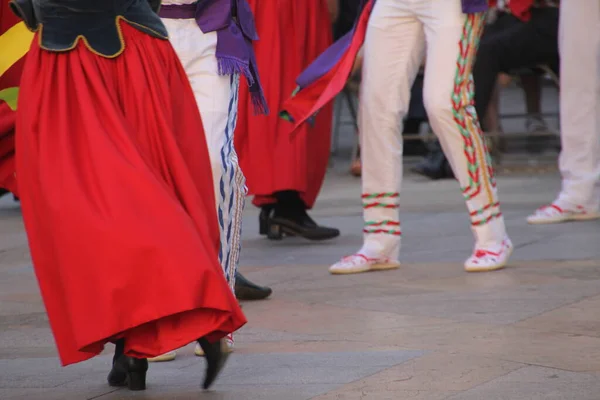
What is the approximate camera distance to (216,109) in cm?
459

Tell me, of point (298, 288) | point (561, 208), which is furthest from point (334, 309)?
point (561, 208)

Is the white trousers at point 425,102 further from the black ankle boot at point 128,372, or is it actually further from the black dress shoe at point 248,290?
the black ankle boot at point 128,372

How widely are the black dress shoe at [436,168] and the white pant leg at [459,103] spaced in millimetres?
3876

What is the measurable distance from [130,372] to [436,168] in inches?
243

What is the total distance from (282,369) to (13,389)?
885 mm

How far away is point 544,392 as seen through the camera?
3803 mm

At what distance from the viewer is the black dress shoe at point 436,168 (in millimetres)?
9969

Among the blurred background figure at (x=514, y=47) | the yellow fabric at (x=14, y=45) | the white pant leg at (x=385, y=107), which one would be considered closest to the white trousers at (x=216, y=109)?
the yellow fabric at (x=14, y=45)

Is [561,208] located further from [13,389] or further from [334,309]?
[13,389]

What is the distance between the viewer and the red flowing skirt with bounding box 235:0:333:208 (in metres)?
6.93

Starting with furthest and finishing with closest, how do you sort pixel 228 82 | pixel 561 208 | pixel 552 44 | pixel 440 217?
pixel 552 44 → pixel 440 217 → pixel 561 208 → pixel 228 82

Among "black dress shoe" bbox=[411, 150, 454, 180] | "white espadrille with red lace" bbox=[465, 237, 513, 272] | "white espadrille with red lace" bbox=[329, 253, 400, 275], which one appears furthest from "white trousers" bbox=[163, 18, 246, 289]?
"black dress shoe" bbox=[411, 150, 454, 180]

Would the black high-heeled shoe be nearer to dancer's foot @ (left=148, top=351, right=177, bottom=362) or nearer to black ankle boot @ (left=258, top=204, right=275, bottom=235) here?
dancer's foot @ (left=148, top=351, right=177, bottom=362)

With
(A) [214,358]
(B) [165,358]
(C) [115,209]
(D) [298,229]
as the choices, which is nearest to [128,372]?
(A) [214,358]
